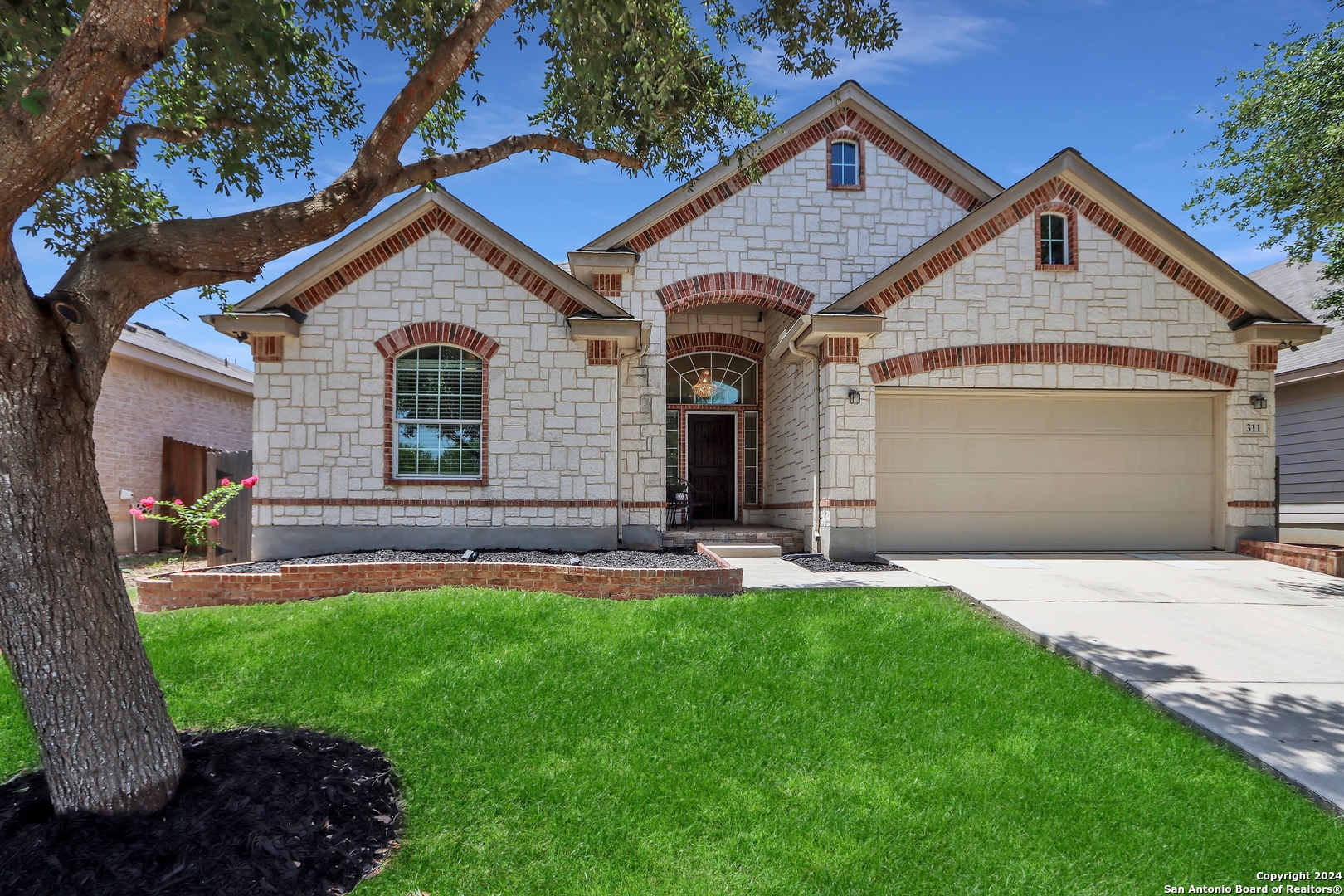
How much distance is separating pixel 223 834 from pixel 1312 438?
59.8ft

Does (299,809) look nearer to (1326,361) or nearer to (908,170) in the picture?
(908,170)

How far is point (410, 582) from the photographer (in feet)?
27.3

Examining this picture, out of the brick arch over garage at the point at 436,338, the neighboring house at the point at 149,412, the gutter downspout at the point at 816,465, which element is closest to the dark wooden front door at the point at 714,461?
the gutter downspout at the point at 816,465

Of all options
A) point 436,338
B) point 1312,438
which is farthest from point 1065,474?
point 436,338

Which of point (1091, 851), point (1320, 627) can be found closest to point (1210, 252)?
point (1320, 627)

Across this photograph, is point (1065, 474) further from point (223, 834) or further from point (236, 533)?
point (236, 533)

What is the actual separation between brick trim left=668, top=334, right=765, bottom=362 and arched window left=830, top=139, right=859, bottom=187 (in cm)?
334

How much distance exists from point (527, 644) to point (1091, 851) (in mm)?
4203

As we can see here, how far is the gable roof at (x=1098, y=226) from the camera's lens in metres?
11.1

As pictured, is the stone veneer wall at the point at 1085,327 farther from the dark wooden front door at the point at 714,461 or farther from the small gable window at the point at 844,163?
the dark wooden front door at the point at 714,461

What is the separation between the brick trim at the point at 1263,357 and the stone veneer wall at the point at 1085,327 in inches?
Answer: 3.9

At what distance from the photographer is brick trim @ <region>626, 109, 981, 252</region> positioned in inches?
496

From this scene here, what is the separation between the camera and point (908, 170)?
13.2m

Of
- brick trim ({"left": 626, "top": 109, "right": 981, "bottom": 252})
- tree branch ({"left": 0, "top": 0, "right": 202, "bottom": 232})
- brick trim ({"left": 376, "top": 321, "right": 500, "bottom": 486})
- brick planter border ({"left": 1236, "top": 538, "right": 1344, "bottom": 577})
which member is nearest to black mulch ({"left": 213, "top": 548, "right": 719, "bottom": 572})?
brick trim ({"left": 376, "top": 321, "right": 500, "bottom": 486})
